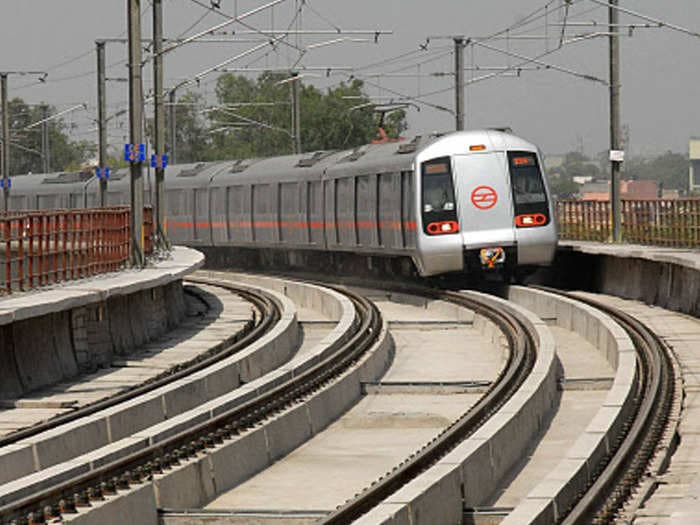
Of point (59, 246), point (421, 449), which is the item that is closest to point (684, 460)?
point (421, 449)

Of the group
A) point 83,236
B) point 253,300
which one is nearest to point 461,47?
point 253,300

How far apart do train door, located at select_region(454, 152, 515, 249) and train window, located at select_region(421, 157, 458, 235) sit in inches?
5.8

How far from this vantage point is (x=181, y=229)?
173ft

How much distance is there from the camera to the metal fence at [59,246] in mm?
20797

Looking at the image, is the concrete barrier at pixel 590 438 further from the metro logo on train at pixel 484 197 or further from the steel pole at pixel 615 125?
the steel pole at pixel 615 125

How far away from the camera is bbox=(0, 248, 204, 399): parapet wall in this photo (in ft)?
60.8

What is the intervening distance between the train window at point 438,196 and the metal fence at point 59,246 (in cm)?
583

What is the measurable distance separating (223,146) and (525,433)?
15237 cm

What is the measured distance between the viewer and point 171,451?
14.5 meters

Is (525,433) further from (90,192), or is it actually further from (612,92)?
(90,192)

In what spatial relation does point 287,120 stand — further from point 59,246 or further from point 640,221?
point 59,246

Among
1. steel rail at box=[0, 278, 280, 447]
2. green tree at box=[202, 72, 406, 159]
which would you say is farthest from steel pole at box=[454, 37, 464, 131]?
green tree at box=[202, 72, 406, 159]

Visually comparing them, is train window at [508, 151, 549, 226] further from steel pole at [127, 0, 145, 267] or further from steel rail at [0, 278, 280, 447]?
steel pole at [127, 0, 145, 267]

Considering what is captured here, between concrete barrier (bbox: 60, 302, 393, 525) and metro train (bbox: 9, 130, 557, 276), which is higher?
metro train (bbox: 9, 130, 557, 276)
